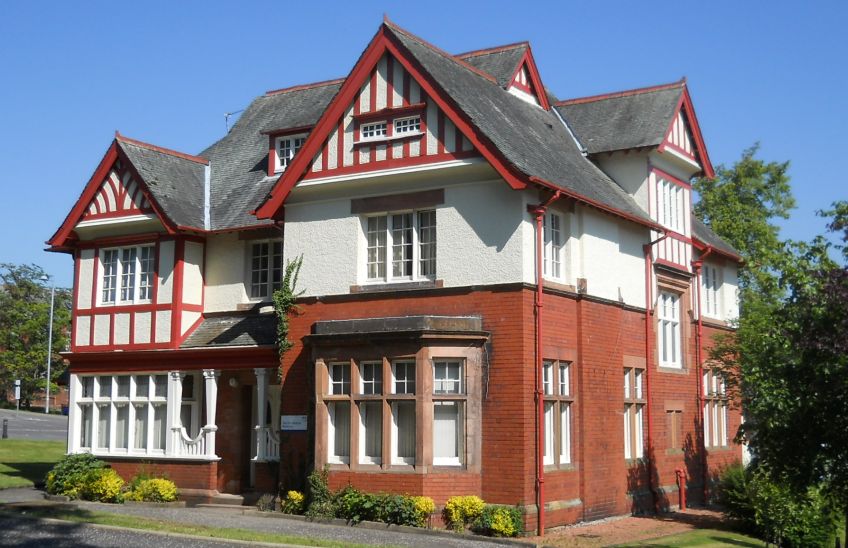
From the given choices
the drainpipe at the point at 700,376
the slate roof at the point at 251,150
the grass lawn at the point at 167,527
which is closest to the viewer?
the grass lawn at the point at 167,527

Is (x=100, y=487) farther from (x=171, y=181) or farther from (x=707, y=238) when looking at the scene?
(x=707, y=238)

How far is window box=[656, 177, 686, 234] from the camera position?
2702cm

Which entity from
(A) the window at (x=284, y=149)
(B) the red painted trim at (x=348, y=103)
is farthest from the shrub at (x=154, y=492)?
(A) the window at (x=284, y=149)

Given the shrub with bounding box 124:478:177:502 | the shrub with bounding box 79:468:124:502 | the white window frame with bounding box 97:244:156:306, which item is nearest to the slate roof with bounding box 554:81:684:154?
the white window frame with bounding box 97:244:156:306

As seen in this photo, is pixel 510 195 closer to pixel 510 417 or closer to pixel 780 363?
pixel 510 417

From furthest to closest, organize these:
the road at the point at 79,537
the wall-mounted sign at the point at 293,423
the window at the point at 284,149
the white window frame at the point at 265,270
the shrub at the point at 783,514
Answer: the window at the point at 284,149 < the white window frame at the point at 265,270 < the wall-mounted sign at the point at 293,423 < the shrub at the point at 783,514 < the road at the point at 79,537

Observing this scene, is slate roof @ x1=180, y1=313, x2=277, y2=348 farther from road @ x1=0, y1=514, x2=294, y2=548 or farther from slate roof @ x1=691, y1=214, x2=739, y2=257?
slate roof @ x1=691, y1=214, x2=739, y2=257

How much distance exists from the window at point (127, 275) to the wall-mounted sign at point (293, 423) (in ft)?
19.0

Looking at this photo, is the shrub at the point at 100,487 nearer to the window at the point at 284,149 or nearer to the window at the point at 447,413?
the window at the point at 447,413

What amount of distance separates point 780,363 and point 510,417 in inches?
210

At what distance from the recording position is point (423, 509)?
1964 centimetres

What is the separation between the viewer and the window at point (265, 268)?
26031 millimetres

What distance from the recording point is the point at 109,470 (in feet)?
82.9

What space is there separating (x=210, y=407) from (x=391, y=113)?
343 inches
